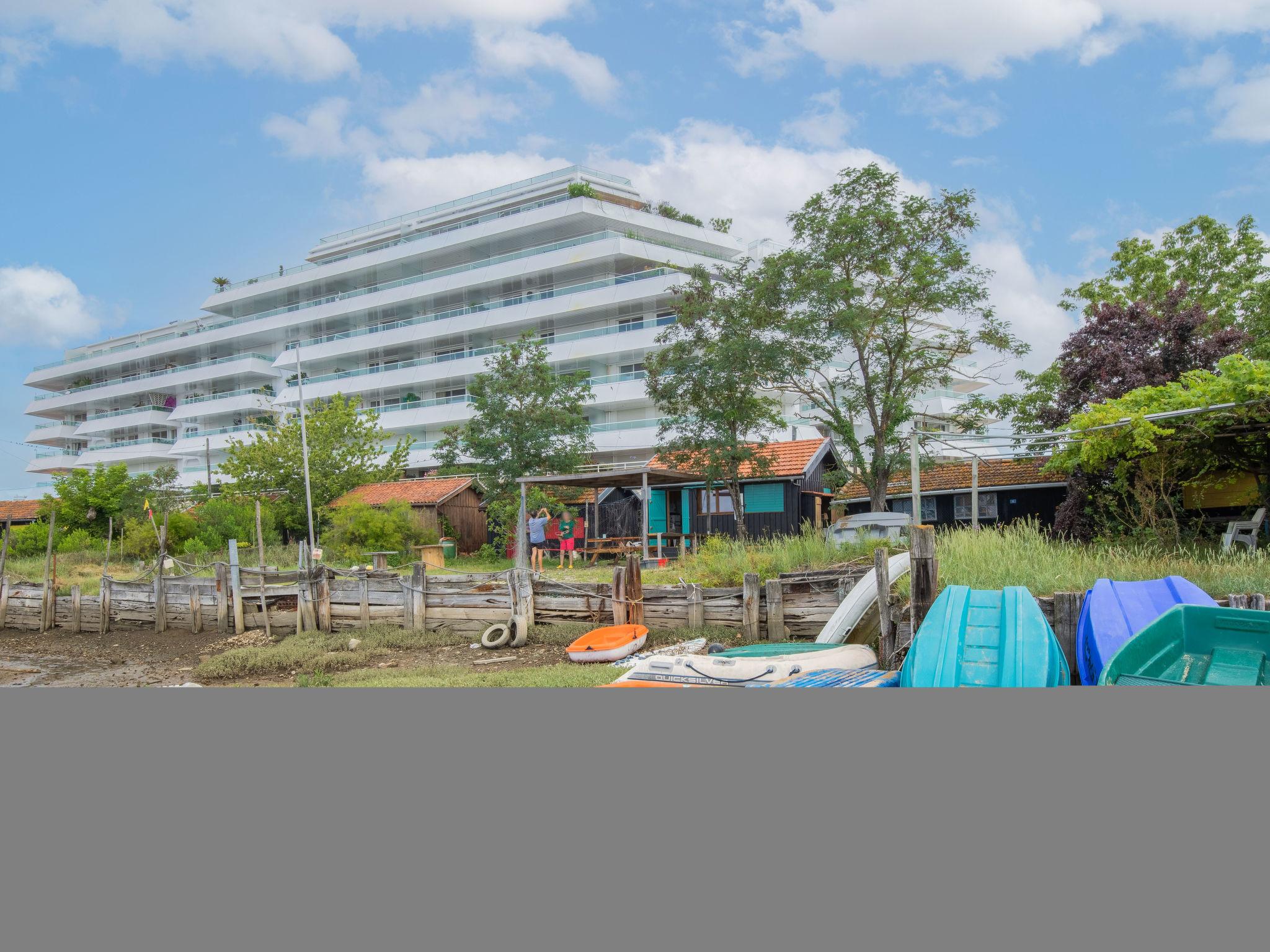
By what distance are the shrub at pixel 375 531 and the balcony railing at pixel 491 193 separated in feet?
75.3

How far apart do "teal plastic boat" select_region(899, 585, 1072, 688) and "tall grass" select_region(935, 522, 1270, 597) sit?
5.13ft

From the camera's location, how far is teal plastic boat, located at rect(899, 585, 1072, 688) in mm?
5723

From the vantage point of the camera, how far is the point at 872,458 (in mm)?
17875

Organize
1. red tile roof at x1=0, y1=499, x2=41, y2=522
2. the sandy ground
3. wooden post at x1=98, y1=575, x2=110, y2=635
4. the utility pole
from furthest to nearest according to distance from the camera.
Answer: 1. red tile roof at x1=0, y1=499, x2=41, y2=522
2. the utility pole
3. wooden post at x1=98, y1=575, x2=110, y2=635
4. the sandy ground

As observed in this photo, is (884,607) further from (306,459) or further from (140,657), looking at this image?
(306,459)

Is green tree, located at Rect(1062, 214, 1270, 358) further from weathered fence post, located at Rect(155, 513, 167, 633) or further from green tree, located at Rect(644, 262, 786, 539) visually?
weathered fence post, located at Rect(155, 513, 167, 633)

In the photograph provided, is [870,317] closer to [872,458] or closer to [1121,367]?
[872,458]

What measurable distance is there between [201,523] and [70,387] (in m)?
25.6

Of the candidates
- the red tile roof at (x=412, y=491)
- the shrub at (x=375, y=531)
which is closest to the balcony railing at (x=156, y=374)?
the red tile roof at (x=412, y=491)

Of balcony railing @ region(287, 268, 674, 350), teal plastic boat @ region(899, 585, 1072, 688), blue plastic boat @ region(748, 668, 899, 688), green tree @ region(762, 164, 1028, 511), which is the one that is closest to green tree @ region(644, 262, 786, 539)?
green tree @ region(762, 164, 1028, 511)

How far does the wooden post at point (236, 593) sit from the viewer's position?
13.7m

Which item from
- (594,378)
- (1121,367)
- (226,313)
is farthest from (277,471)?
(226,313)

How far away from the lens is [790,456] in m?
21.4

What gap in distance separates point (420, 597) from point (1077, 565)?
785cm
